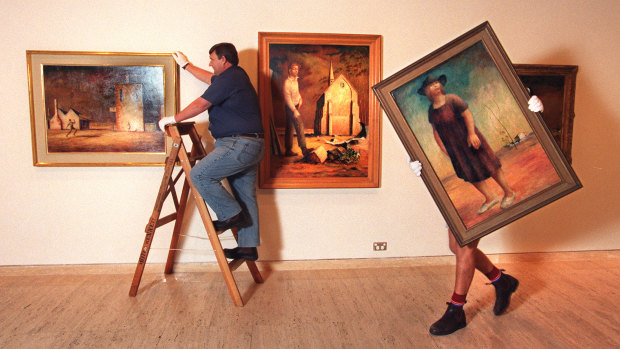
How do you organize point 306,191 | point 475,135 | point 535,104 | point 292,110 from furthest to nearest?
point 306,191
point 292,110
point 475,135
point 535,104

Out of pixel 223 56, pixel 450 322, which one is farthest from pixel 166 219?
pixel 450 322

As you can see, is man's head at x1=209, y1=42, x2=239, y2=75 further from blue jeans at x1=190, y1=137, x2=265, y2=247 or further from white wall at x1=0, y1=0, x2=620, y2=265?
blue jeans at x1=190, y1=137, x2=265, y2=247

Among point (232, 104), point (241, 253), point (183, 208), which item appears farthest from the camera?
point (183, 208)

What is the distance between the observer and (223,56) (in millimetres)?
2928

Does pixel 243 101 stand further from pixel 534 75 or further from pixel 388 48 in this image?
Result: pixel 534 75

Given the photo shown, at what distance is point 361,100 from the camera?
3371 millimetres

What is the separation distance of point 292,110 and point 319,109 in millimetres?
213

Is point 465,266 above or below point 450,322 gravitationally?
above

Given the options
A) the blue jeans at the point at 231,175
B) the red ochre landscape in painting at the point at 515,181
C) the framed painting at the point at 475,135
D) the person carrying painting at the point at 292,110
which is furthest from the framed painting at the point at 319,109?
the red ochre landscape in painting at the point at 515,181

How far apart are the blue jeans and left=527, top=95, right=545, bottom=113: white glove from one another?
1658 millimetres

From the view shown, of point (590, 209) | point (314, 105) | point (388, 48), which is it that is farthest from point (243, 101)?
point (590, 209)

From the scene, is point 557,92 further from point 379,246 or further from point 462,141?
point 379,246

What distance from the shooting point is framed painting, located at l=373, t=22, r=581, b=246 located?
229 cm

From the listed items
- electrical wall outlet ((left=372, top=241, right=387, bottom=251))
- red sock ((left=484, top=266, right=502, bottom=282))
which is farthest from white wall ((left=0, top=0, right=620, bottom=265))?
red sock ((left=484, top=266, right=502, bottom=282))
